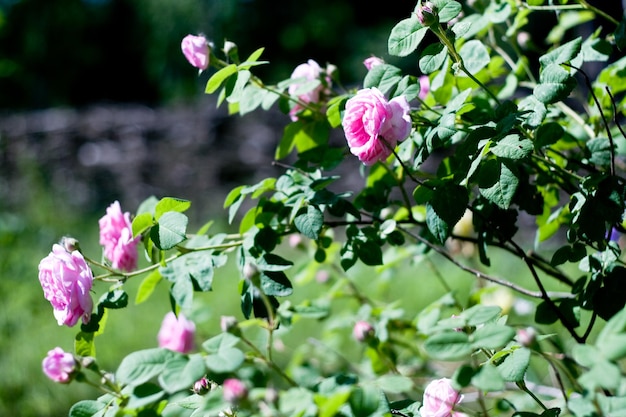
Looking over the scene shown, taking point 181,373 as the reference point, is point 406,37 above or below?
above

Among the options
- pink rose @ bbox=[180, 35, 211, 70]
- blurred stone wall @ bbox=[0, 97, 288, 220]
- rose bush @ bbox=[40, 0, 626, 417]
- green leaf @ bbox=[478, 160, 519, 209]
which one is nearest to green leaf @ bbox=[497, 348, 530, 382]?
rose bush @ bbox=[40, 0, 626, 417]

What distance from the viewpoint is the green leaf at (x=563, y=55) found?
2.66ft

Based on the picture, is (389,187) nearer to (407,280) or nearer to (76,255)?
(76,255)

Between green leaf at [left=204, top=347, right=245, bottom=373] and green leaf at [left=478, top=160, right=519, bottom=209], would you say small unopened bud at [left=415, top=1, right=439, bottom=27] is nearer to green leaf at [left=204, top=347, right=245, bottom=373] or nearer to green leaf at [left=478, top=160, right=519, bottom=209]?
green leaf at [left=478, top=160, right=519, bottom=209]

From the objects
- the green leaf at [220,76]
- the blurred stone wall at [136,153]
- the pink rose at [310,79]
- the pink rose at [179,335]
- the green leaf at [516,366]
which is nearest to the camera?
the green leaf at [516,366]

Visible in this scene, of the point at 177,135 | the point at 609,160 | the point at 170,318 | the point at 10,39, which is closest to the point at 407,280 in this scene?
the point at 170,318

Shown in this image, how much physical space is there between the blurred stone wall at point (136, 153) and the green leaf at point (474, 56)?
4248 millimetres

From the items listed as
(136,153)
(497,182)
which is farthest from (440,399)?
(136,153)

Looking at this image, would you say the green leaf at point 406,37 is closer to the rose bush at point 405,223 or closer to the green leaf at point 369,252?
the rose bush at point 405,223

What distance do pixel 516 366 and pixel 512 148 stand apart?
8.1 inches

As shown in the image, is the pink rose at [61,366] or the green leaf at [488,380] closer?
the green leaf at [488,380]

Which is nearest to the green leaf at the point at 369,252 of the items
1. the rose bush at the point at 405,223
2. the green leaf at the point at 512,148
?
the rose bush at the point at 405,223

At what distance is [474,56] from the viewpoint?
952 millimetres

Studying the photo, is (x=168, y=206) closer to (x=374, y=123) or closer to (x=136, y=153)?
(x=374, y=123)
